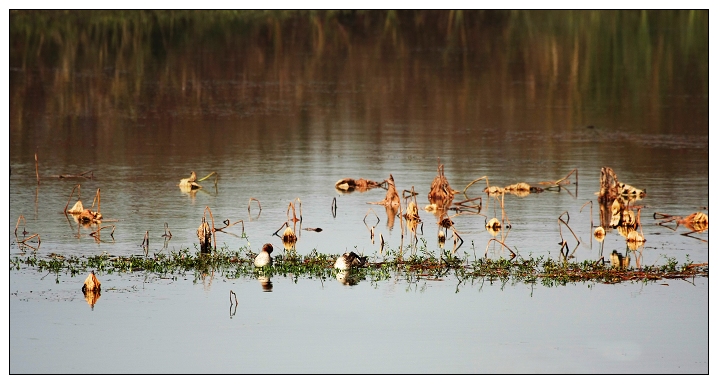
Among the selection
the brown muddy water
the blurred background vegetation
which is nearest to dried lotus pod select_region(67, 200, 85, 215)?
the brown muddy water

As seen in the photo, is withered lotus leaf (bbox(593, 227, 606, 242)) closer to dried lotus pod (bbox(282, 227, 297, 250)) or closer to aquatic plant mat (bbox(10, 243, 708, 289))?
aquatic plant mat (bbox(10, 243, 708, 289))

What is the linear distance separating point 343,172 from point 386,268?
10054 millimetres

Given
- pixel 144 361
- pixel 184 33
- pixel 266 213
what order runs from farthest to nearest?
1. pixel 184 33
2. pixel 266 213
3. pixel 144 361

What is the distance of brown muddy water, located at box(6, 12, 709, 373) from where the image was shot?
1395 centimetres

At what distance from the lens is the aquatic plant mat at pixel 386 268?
1638 centimetres

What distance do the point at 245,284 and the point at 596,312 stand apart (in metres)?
3.93

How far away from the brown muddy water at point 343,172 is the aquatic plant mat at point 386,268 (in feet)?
0.93

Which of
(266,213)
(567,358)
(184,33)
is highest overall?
(184,33)

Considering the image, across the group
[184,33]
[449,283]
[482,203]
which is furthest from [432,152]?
[184,33]

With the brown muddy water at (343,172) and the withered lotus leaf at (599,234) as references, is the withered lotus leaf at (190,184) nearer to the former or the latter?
the brown muddy water at (343,172)

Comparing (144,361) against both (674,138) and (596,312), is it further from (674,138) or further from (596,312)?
(674,138)

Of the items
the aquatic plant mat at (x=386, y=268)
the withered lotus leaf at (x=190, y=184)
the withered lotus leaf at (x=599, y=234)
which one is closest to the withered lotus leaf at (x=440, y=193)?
the withered lotus leaf at (x=599, y=234)

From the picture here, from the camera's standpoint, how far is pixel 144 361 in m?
13.1

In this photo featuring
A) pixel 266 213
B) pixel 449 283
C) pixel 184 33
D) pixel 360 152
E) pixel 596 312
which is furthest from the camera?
pixel 184 33
